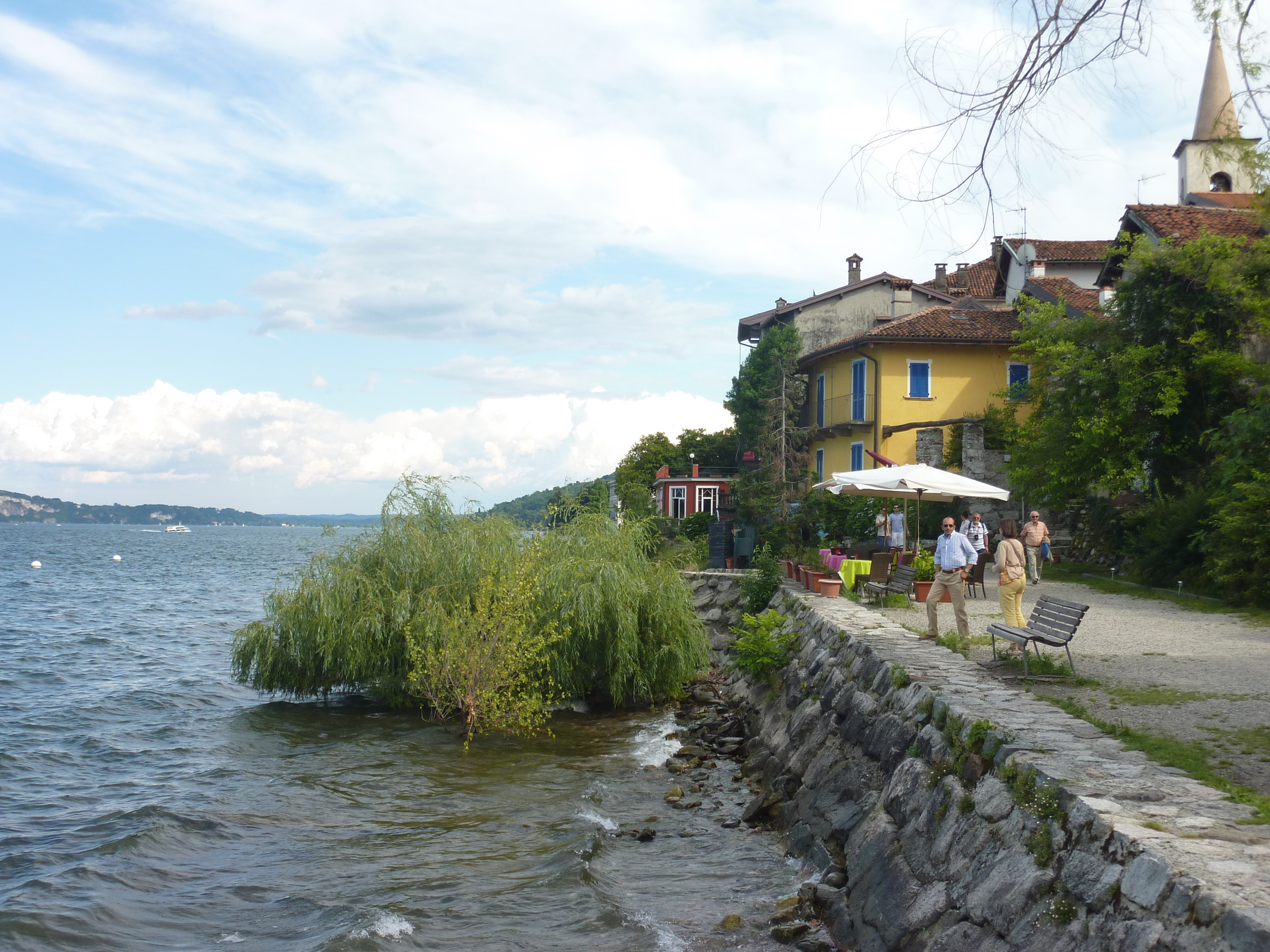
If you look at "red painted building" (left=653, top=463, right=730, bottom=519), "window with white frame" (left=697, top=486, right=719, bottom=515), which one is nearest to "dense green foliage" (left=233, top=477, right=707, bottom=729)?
"red painted building" (left=653, top=463, right=730, bottom=519)

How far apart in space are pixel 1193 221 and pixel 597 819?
20.6m

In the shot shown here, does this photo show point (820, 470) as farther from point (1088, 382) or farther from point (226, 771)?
point (226, 771)

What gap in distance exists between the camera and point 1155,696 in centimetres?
859

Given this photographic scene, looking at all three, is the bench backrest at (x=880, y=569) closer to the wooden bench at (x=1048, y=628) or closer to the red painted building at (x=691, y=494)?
the wooden bench at (x=1048, y=628)

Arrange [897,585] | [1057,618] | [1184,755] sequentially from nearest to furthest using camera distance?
1. [1184,755]
2. [1057,618]
3. [897,585]

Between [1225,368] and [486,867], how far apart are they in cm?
1779

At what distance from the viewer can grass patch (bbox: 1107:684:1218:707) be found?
8297mm

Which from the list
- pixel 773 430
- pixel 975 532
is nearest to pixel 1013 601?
pixel 975 532

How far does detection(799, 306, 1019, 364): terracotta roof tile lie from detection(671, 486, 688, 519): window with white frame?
14012 millimetres

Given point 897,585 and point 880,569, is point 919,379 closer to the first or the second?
point 880,569

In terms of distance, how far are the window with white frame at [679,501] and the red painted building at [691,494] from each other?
17 mm

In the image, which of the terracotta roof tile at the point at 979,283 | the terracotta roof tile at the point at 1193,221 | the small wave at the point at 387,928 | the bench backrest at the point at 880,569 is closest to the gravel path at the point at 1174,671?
the bench backrest at the point at 880,569

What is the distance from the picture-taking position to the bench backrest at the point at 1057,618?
9.04 m

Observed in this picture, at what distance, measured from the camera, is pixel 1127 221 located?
952 inches
